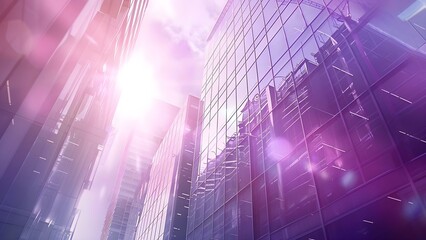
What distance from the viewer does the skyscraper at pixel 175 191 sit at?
26.0 metres

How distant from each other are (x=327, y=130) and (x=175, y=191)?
20245 millimetres

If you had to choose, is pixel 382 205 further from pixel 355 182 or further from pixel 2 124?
pixel 2 124

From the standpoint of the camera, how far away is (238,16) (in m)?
25.2

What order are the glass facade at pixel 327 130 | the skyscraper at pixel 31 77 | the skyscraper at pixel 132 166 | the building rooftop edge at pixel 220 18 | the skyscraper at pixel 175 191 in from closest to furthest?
the skyscraper at pixel 31 77, the glass facade at pixel 327 130, the skyscraper at pixel 175 191, the building rooftop edge at pixel 220 18, the skyscraper at pixel 132 166

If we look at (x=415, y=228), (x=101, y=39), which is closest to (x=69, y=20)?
(x=101, y=39)

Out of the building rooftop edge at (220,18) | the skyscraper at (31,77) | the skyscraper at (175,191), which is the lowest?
the skyscraper at (31,77)

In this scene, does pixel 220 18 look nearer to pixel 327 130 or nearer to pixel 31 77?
pixel 327 130

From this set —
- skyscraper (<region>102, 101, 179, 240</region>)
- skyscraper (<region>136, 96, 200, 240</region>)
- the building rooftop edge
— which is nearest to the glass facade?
skyscraper (<region>136, 96, 200, 240</region>)

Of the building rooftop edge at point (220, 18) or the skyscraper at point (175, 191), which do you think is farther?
the building rooftop edge at point (220, 18)

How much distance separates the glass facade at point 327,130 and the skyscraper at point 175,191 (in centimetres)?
697

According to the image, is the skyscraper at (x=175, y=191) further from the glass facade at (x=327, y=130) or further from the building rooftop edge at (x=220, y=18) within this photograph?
the building rooftop edge at (x=220, y=18)

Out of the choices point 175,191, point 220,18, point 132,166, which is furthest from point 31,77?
point 132,166

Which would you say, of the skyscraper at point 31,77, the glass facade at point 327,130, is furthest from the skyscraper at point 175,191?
the skyscraper at point 31,77

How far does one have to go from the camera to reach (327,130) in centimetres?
1034
